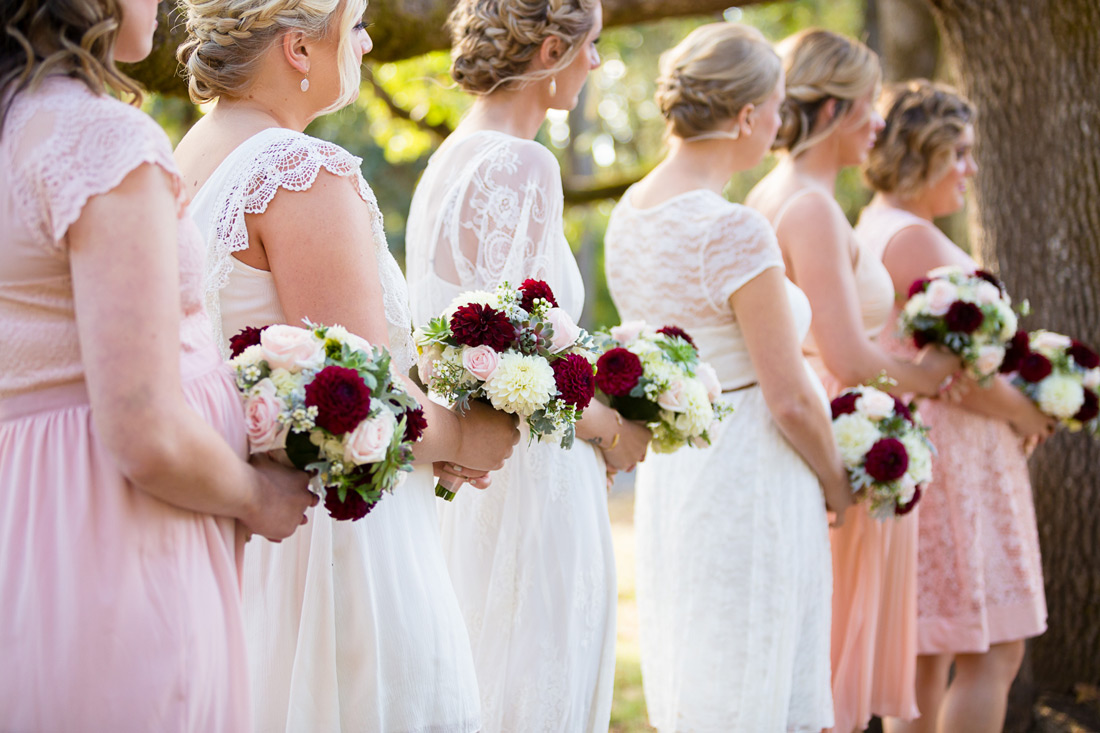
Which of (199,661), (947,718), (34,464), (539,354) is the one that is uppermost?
(539,354)

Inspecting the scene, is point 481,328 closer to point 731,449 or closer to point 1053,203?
point 731,449

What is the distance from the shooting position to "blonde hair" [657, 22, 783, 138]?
3621mm

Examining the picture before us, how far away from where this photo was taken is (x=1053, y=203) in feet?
16.8

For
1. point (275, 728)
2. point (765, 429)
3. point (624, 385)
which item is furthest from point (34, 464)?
point (765, 429)

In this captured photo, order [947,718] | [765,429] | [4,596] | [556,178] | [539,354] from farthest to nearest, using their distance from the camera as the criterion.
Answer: [947,718] → [765,429] → [556,178] → [539,354] → [4,596]

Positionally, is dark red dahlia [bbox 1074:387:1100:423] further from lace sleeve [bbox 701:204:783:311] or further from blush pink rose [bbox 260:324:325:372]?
blush pink rose [bbox 260:324:325:372]

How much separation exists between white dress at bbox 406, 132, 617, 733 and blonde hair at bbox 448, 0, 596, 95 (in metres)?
0.25

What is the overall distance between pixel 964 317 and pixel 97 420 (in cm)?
338

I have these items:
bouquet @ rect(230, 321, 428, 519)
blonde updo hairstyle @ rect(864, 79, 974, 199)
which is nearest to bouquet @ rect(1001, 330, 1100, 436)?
blonde updo hairstyle @ rect(864, 79, 974, 199)

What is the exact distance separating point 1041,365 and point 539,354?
2.86 meters

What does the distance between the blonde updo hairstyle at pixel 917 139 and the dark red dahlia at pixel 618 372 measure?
91.1 inches

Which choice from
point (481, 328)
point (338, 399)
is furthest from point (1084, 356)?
point (338, 399)

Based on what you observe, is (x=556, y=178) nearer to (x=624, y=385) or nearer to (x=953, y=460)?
(x=624, y=385)

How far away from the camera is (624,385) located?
2963 mm
